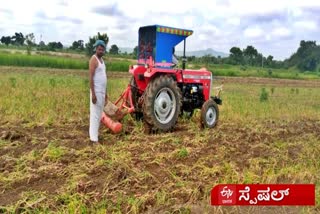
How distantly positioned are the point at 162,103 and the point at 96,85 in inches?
66.5

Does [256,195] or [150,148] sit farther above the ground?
[256,195]

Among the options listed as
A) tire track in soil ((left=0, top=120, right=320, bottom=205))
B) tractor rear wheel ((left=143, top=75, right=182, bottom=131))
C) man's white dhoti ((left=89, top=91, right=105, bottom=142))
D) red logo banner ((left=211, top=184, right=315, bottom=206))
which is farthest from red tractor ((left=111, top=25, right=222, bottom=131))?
red logo banner ((left=211, top=184, right=315, bottom=206))

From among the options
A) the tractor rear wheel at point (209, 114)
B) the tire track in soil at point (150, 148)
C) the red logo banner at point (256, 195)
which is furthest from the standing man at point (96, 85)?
the red logo banner at point (256, 195)

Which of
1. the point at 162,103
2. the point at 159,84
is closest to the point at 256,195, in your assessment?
the point at 159,84

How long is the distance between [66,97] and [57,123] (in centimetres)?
383

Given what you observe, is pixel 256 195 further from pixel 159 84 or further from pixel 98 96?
pixel 159 84

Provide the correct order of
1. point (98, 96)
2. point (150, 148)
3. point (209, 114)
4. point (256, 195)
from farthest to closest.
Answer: point (209, 114) → point (98, 96) → point (150, 148) → point (256, 195)

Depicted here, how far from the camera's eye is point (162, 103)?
7.72 metres

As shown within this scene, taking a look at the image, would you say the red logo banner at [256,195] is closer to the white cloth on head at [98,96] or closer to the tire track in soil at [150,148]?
the tire track in soil at [150,148]

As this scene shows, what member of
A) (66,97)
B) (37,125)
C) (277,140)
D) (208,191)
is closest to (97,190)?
(208,191)

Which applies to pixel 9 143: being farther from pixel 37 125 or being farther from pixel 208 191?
pixel 208 191

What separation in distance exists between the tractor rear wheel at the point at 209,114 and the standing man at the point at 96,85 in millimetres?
2479

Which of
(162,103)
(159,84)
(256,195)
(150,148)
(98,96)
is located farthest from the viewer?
(162,103)

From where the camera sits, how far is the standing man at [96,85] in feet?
20.7
